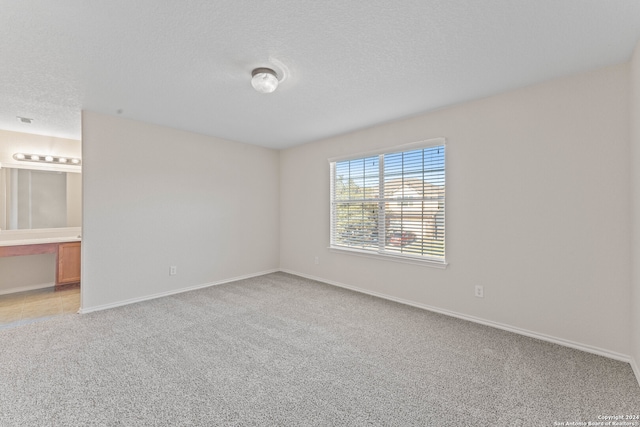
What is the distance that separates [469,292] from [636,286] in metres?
1.25

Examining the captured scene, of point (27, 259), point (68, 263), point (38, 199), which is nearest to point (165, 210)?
point (68, 263)

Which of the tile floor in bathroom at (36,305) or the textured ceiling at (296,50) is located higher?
the textured ceiling at (296,50)

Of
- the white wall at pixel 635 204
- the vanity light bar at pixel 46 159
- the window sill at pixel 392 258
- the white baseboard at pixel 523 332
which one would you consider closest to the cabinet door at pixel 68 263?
the vanity light bar at pixel 46 159

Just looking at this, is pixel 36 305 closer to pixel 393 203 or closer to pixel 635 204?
pixel 393 203

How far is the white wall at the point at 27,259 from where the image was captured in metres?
4.00

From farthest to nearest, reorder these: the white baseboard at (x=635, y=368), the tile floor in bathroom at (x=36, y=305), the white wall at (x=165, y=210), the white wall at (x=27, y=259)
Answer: the white wall at (x=27, y=259), the white wall at (x=165, y=210), the tile floor in bathroom at (x=36, y=305), the white baseboard at (x=635, y=368)

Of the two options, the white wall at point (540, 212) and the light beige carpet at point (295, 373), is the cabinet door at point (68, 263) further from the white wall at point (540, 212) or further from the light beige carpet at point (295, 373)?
the white wall at point (540, 212)

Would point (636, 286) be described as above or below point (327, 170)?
below

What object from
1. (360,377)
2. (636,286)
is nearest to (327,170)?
(360,377)

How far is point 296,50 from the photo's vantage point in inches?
80.3

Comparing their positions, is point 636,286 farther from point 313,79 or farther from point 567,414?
point 313,79

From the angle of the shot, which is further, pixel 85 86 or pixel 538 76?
pixel 85 86

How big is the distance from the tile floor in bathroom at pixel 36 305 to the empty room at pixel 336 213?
0.04 meters

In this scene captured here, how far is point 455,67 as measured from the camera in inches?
89.6
